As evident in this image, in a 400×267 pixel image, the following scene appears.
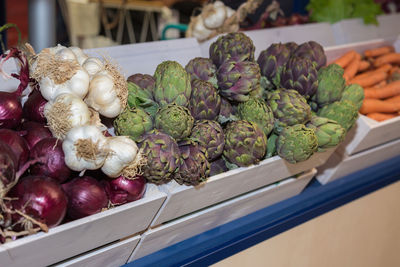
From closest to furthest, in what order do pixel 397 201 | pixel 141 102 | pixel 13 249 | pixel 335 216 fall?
pixel 13 249 < pixel 141 102 < pixel 335 216 < pixel 397 201

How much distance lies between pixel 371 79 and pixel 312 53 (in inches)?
25.6

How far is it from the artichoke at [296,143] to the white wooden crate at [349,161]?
0.43 meters

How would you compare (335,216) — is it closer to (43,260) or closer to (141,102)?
(141,102)

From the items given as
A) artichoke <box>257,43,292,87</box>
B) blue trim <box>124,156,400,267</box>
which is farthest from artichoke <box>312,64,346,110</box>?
blue trim <box>124,156,400,267</box>

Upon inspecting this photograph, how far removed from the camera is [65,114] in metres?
0.96

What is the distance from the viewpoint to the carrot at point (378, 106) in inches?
71.1

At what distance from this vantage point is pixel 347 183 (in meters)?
1.69

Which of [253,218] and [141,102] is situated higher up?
[141,102]

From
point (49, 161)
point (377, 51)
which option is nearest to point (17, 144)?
point (49, 161)

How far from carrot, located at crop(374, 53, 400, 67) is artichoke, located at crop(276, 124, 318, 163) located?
44.1 inches

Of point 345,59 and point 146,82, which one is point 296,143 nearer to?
point 146,82

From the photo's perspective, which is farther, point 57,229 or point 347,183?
A: point 347,183

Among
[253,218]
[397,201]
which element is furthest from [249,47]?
[397,201]

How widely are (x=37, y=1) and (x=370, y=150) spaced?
53.8 inches
